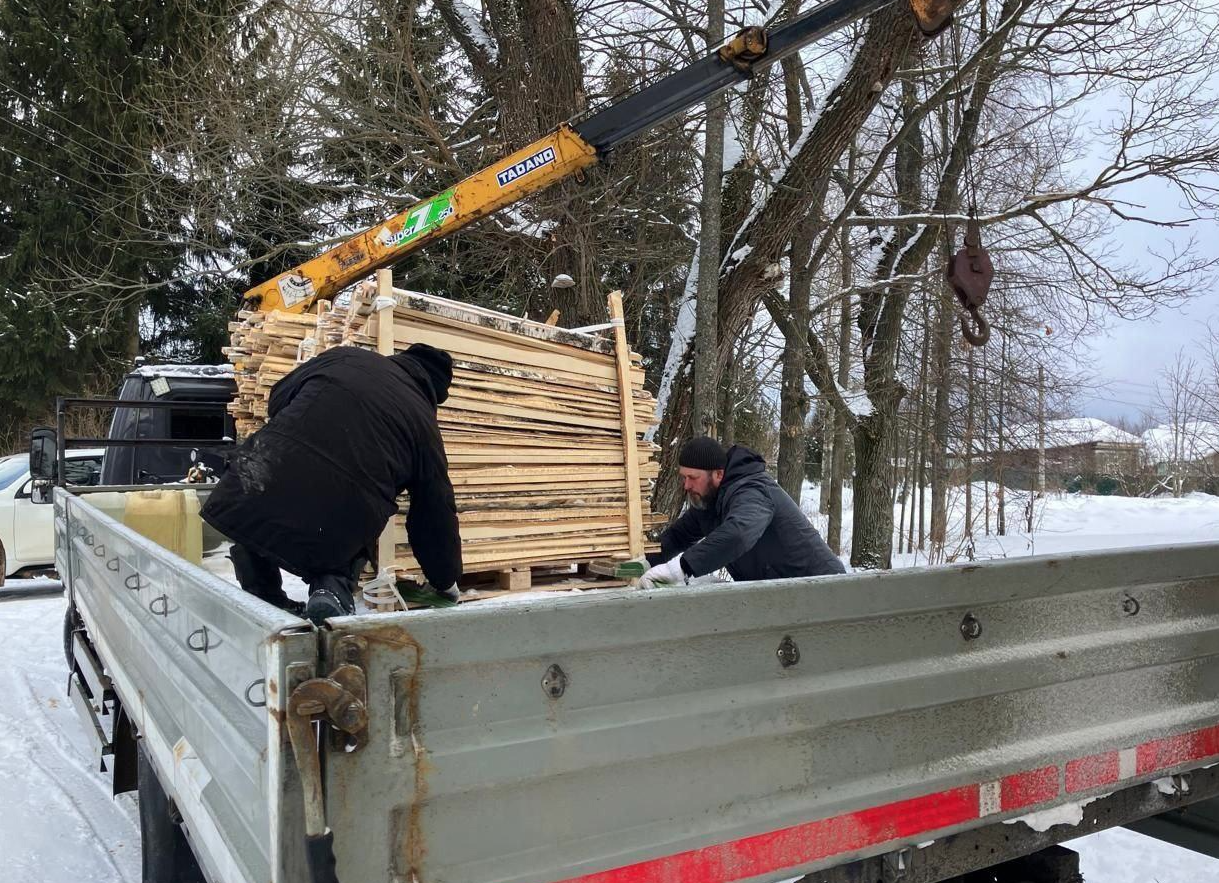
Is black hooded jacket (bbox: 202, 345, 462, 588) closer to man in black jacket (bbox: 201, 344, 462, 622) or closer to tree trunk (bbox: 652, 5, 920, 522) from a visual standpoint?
man in black jacket (bbox: 201, 344, 462, 622)

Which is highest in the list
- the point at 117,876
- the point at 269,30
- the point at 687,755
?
the point at 269,30

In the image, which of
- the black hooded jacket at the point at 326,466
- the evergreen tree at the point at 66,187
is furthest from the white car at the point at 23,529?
the black hooded jacket at the point at 326,466

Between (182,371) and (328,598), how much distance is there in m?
5.81

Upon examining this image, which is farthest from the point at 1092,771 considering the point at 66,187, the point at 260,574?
the point at 66,187

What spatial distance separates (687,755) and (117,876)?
10.1 feet

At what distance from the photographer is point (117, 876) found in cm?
366

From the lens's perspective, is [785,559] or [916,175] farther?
[916,175]

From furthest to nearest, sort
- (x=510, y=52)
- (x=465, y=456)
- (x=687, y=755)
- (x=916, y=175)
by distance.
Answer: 1. (x=916, y=175)
2. (x=510, y=52)
3. (x=465, y=456)
4. (x=687, y=755)

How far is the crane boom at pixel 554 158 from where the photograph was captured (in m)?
6.37

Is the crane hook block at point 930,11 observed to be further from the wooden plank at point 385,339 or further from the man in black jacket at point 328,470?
the man in black jacket at point 328,470

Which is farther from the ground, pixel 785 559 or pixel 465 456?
pixel 465 456

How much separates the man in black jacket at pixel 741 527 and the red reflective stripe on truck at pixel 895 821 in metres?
1.75

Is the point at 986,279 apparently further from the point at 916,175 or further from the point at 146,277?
the point at 146,277

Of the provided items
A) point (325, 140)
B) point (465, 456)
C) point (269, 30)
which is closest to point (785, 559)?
point (465, 456)
